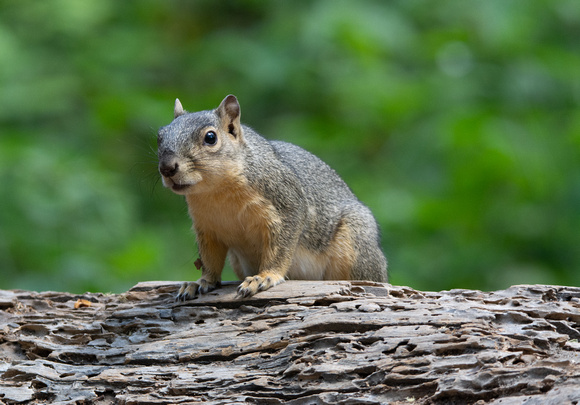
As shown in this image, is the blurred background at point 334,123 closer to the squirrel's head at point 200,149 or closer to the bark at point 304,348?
the squirrel's head at point 200,149

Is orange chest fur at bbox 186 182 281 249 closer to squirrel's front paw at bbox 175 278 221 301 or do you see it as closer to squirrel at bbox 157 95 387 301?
squirrel at bbox 157 95 387 301

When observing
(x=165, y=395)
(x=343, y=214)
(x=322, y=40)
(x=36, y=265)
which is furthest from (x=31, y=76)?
(x=165, y=395)

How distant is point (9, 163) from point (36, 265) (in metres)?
0.81

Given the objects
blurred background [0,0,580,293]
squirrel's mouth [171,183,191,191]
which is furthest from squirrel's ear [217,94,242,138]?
blurred background [0,0,580,293]

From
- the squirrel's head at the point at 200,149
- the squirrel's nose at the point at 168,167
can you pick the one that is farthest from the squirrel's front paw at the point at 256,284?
the squirrel's nose at the point at 168,167

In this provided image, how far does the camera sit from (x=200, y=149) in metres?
3.95

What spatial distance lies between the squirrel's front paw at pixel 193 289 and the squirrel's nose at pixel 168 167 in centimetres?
65

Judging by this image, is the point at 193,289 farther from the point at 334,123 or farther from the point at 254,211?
the point at 334,123

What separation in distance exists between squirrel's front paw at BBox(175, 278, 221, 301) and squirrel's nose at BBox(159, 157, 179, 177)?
0.65 meters

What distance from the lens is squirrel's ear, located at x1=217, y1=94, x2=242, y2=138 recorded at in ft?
13.8

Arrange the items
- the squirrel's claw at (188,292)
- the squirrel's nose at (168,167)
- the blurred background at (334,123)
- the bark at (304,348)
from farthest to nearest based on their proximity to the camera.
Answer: the blurred background at (334,123)
the squirrel's claw at (188,292)
the squirrel's nose at (168,167)
the bark at (304,348)

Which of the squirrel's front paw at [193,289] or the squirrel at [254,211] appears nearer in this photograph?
the squirrel at [254,211]

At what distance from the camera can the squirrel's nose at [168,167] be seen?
12.3 ft

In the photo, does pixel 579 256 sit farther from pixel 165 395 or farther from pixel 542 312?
pixel 165 395
